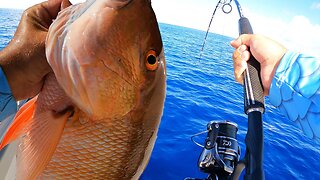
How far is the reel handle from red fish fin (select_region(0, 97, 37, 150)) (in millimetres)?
1469

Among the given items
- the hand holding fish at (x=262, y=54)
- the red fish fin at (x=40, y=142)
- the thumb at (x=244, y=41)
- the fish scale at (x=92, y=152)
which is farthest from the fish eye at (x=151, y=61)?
the thumb at (x=244, y=41)

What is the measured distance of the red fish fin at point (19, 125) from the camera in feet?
3.41

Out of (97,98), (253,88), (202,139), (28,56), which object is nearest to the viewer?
(97,98)

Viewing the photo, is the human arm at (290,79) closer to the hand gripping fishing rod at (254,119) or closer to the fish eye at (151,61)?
the hand gripping fishing rod at (254,119)

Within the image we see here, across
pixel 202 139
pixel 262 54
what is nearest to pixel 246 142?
pixel 262 54

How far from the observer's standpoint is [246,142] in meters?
1.83

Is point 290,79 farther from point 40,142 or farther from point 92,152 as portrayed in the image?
point 40,142

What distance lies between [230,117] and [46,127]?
337 inches

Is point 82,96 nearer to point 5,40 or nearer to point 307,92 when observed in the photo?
point 307,92

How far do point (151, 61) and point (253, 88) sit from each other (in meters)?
1.32

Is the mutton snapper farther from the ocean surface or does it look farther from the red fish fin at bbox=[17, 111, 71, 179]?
the ocean surface

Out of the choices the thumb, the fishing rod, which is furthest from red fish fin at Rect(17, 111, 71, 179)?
the thumb

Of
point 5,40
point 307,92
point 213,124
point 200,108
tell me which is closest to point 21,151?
point 307,92

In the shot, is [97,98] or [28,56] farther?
[28,56]
